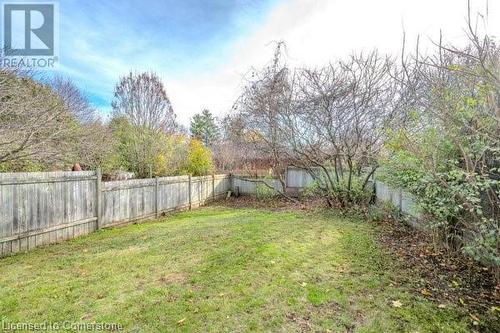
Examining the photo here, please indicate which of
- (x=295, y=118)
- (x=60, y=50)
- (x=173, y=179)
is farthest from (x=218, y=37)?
(x=173, y=179)

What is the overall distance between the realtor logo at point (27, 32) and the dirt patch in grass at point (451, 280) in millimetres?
7982

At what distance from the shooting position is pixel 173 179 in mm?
10695

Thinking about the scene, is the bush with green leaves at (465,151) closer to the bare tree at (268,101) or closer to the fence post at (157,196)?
the bare tree at (268,101)

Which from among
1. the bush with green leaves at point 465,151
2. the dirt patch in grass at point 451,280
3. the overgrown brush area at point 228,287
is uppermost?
the bush with green leaves at point 465,151

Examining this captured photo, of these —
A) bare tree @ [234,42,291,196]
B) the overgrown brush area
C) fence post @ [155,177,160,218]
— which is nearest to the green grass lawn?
the overgrown brush area

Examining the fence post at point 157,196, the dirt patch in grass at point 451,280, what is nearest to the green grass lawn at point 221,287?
the dirt patch in grass at point 451,280

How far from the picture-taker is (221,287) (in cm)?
336

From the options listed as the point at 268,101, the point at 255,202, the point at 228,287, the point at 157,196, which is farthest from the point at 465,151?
the point at 255,202

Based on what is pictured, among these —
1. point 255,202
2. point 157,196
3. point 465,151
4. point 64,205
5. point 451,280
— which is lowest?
point 255,202

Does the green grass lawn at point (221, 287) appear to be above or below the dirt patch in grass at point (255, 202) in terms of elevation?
above

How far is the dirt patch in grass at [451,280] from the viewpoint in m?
2.81

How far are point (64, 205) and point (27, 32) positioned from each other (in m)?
3.95

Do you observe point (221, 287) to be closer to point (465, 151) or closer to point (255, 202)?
point (465, 151)

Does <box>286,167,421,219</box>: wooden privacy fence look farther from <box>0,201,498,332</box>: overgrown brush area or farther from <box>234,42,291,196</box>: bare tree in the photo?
<box>234,42,291,196</box>: bare tree
